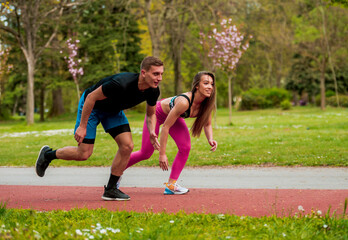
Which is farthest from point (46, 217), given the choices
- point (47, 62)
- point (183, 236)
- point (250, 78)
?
point (250, 78)

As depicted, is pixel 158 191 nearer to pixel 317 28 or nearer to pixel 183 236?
pixel 183 236

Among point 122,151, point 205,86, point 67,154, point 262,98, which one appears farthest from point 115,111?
point 262,98

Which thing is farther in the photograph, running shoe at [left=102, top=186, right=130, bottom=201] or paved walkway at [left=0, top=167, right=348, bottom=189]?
paved walkway at [left=0, top=167, right=348, bottom=189]

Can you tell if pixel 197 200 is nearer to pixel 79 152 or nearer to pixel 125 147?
pixel 125 147

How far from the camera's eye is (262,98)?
44.8 metres

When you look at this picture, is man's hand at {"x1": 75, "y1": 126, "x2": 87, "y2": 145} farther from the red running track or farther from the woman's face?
the woman's face

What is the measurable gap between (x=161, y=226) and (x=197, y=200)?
1.65 metres

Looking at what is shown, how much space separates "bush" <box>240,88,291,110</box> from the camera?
44.8 meters

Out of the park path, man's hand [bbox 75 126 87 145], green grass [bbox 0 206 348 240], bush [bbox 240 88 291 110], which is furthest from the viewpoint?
bush [bbox 240 88 291 110]

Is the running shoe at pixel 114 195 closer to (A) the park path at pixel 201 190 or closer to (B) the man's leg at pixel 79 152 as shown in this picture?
(A) the park path at pixel 201 190

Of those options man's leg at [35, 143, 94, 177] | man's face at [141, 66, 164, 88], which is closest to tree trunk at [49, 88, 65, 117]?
man's leg at [35, 143, 94, 177]

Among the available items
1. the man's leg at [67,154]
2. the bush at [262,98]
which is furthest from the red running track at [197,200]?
the bush at [262,98]

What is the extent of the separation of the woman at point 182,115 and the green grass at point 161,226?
3.85 feet

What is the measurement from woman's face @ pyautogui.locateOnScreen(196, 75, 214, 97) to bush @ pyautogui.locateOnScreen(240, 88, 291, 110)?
39.5m
